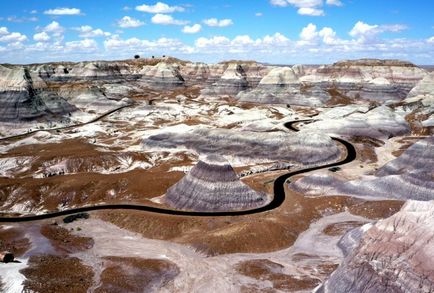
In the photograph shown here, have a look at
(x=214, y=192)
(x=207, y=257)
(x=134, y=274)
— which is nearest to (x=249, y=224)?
(x=207, y=257)

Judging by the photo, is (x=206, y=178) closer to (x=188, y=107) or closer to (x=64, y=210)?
(x=64, y=210)

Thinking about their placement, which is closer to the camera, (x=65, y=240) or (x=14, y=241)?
(x=14, y=241)

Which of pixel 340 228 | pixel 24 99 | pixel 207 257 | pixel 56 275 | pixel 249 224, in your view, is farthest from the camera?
pixel 24 99

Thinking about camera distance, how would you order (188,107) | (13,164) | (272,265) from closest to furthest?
(272,265) < (13,164) < (188,107)

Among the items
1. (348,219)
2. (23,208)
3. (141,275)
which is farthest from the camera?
(23,208)

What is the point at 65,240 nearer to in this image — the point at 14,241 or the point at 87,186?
the point at 14,241

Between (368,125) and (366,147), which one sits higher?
(368,125)

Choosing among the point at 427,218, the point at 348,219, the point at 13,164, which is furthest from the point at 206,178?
the point at 13,164

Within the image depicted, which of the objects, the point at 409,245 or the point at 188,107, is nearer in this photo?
the point at 409,245
